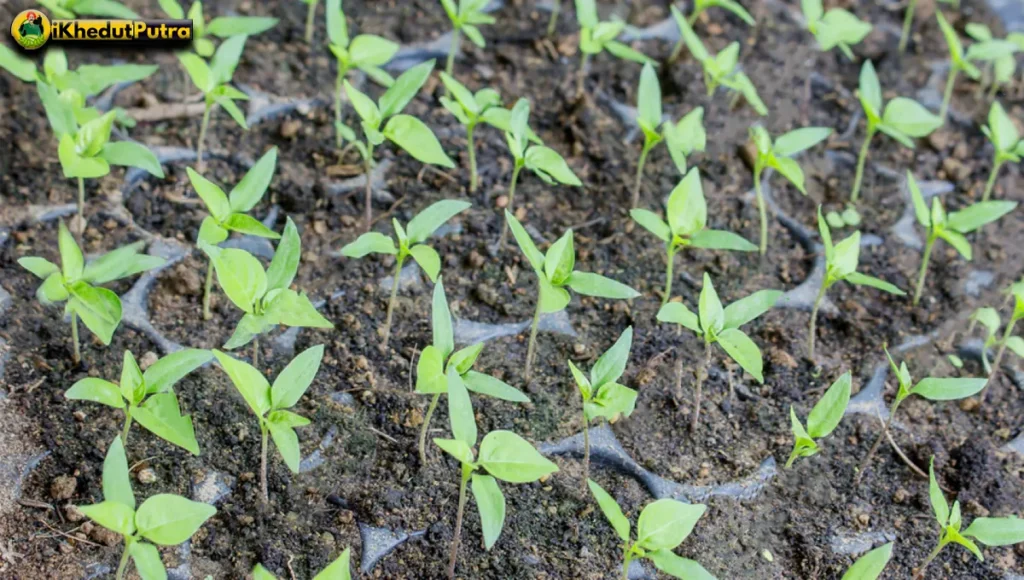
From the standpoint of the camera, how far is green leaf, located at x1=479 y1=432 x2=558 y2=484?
142 centimetres

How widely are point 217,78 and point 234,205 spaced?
0.37 metres

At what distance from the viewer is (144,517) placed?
4.41 feet

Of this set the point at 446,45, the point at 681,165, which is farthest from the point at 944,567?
the point at 446,45

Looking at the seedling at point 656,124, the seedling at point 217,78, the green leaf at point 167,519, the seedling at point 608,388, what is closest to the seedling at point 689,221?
the seedling at point 656,124

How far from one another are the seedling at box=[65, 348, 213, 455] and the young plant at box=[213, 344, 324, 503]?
0.28 ft

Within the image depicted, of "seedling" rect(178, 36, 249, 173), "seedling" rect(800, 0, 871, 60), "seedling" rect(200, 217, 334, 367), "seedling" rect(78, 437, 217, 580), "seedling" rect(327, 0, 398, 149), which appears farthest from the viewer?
"seedling" rect(800, 0, 871, 60)

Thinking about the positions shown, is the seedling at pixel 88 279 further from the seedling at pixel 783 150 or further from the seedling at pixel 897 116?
the seedling at pixel 897 116

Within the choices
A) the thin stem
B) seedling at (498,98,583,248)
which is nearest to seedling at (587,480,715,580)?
the thin stem

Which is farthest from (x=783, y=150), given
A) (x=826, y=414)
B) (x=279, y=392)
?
(x=279, y=392)

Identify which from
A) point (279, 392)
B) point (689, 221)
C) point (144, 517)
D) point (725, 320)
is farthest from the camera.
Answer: point (689, 221)

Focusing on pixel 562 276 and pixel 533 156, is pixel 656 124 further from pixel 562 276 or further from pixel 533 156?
pixel 562 276

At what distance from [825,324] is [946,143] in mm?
750

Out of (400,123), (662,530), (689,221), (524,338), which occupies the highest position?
(400,123)

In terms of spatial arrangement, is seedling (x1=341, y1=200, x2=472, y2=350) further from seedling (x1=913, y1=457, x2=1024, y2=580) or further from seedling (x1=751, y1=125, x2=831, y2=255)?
seedling (x1=913, y1=457, x2=1024, y2=580)
